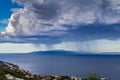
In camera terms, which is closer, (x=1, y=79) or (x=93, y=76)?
(x=93, y=76)

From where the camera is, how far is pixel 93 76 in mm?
109250

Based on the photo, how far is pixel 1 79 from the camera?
185875mm

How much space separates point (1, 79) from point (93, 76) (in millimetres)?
95813
